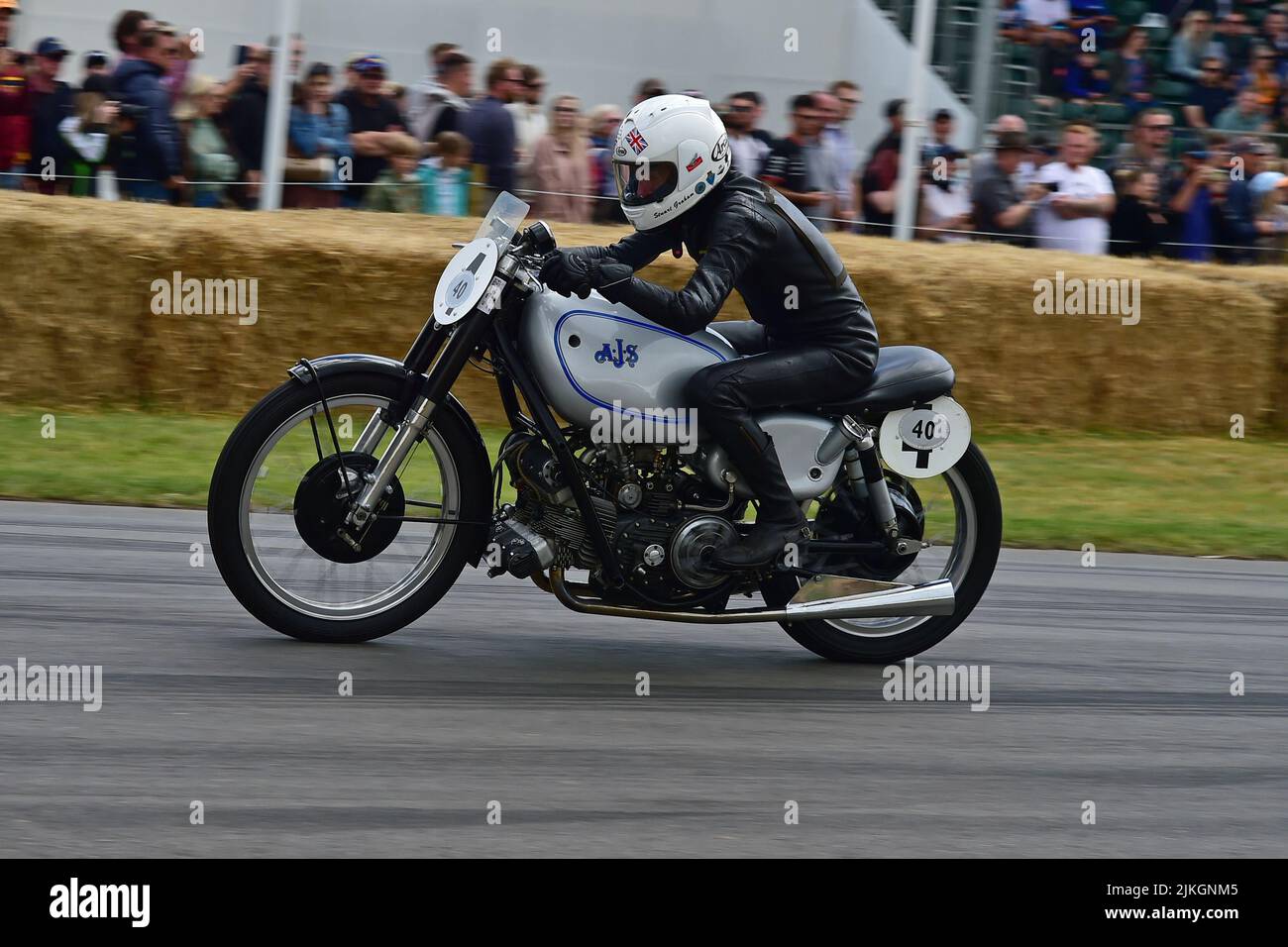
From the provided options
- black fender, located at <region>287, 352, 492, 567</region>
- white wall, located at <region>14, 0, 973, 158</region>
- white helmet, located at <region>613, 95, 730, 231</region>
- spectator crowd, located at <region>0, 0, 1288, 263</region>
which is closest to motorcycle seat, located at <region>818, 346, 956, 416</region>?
white helmet, located at <region>613, 95, 730, 231</region>

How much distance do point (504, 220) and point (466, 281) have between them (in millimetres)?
209

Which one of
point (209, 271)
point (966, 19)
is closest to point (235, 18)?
point (209, 271)

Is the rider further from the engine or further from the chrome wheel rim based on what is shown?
the chrome wheel rim

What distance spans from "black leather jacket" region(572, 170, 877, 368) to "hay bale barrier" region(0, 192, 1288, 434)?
15.7ft

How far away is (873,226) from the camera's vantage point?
1136 centimetres

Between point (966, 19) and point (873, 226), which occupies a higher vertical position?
point (966, 19)

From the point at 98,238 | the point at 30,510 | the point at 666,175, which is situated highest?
the point at 666,175

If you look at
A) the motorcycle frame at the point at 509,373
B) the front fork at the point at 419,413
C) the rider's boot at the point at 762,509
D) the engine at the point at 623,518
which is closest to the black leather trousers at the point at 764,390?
the rider's boot at the point at 762,509

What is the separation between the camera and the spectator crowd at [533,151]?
33.3ft

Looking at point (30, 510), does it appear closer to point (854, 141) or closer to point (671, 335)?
point (671, 335)

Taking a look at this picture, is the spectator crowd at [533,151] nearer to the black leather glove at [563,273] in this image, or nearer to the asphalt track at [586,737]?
the asphalt track at [586,737]

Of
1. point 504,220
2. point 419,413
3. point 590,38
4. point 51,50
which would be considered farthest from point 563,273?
point 590,38

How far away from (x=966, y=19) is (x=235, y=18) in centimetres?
511

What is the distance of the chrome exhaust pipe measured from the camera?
16.9 ft
